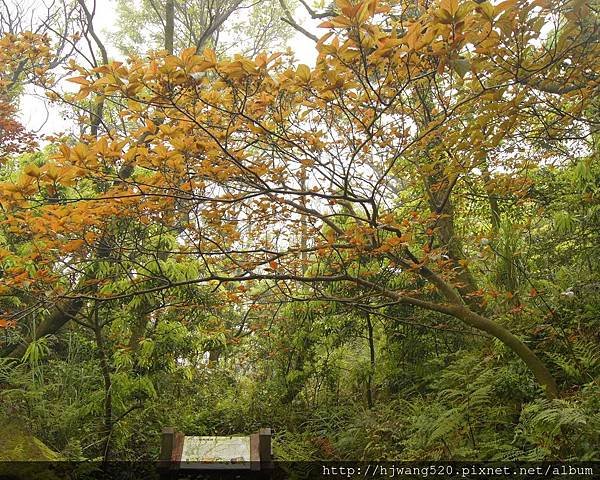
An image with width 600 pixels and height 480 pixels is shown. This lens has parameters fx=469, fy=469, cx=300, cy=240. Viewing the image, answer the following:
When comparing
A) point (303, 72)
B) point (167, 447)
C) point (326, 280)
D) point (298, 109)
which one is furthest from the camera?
point (167, 447)

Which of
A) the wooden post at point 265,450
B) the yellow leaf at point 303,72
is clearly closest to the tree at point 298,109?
the yellow leaf at point 303,72

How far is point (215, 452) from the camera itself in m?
2.82

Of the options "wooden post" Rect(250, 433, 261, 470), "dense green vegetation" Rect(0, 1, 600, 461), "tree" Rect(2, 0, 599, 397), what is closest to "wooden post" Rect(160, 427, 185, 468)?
"wooden post" Rect(250, 433, 261, 470)

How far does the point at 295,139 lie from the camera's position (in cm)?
255

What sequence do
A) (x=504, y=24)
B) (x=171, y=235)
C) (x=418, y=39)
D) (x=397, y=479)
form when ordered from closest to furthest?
(x=418, y=39), (x=504, y=24), (x=397, y=479), (x=171, y=235)

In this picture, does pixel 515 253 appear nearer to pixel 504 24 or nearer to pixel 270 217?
pixel 270 217

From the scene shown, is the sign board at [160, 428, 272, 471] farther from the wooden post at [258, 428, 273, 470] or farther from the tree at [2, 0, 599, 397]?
the tree at [2, 0, 599, 397]

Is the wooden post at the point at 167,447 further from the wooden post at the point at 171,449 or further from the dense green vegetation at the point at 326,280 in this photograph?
the dense green vegetation at the point at 326,280

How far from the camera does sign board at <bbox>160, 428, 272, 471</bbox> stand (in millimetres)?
2750

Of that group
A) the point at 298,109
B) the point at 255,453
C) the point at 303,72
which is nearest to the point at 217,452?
the point at 255,453

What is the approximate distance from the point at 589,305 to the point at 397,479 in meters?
1.86

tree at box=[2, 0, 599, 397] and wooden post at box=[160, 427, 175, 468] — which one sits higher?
tree at box=[2, 0, 599, 397]

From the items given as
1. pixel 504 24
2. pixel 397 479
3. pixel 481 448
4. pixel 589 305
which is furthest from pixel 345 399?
pixel 504 24

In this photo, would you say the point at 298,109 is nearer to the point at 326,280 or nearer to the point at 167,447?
the point at 326,280
